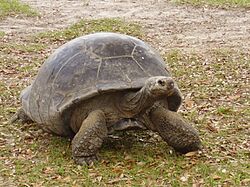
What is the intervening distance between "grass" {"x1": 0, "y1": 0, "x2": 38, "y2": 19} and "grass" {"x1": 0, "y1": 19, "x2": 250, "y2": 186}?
20.6 ft

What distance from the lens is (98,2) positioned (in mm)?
15578

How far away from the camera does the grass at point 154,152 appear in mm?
4059

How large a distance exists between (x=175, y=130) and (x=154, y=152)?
26 cm

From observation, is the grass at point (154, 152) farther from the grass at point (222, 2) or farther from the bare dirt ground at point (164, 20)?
the grass at point (222, 2)

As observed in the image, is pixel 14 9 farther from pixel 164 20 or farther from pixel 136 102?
pixel 136 102

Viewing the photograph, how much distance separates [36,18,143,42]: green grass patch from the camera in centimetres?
1023

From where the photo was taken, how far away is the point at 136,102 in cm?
429

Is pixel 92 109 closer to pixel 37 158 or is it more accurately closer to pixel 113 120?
pixel 113 120

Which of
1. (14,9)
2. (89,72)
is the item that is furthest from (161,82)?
(14,9)

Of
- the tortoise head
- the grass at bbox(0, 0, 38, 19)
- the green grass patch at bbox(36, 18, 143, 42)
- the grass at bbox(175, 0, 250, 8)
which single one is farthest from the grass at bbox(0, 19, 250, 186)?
the grass at bbox(175, 0, 250, 8)

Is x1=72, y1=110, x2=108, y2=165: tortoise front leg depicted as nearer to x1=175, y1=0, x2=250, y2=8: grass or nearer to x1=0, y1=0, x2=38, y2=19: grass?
x1=0, y1=0, x2=38, y2=19: grass

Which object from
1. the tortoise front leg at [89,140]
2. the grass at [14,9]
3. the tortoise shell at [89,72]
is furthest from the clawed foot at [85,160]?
the grass at [14,9]

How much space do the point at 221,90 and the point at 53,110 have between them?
242cm

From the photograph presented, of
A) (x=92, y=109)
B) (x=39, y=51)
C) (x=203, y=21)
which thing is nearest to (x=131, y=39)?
(x=92, y=109)
